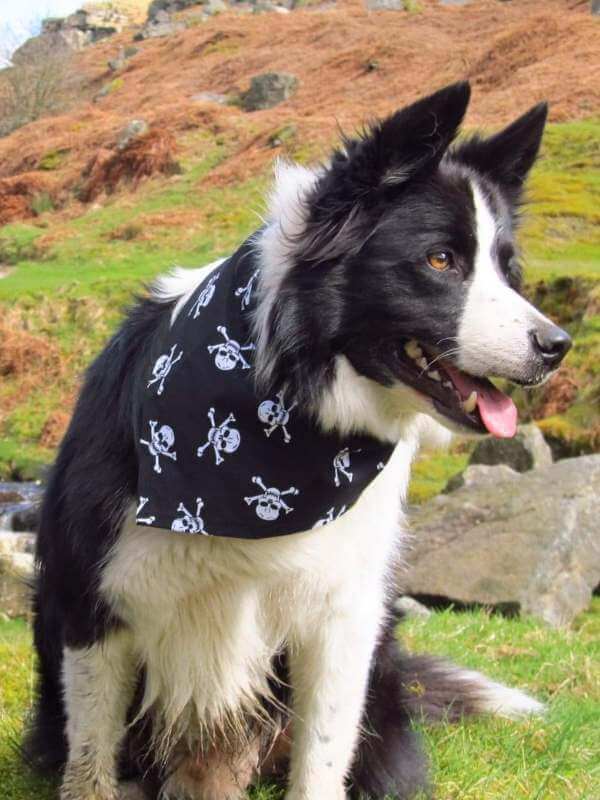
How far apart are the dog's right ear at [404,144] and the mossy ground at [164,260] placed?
23.1 feet

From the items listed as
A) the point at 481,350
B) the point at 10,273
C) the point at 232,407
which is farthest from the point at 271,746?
the point at 10,273

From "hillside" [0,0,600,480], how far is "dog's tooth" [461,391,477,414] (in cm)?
1097

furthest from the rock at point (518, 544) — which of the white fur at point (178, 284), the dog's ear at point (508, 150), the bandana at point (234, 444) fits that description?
the dog's ear at point (508, 150)

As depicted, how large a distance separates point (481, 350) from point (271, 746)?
6.25 ft

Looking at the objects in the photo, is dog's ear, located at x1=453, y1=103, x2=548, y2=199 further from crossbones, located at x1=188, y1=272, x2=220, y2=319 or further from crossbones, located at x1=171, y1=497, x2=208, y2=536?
crossbones, located at x1=171, y1=497, x2=208, y2=536

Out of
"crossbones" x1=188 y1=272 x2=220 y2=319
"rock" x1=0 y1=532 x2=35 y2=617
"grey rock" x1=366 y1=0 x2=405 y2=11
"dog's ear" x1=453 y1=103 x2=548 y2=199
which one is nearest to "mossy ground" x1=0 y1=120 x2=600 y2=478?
"rock" x1=0 y1=532 x2=35 y2=617

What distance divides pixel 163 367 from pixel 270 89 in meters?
37.5

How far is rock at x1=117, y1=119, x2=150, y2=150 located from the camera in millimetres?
36219

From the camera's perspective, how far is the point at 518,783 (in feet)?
13.0

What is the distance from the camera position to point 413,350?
313cm

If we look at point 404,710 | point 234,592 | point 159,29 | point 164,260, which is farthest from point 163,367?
point 159,29

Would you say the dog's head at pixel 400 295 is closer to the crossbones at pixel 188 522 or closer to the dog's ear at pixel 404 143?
the dog's ear at pixel 404 143

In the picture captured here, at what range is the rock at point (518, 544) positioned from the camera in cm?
860

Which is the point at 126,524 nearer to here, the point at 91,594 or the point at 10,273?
the point at 91,594
